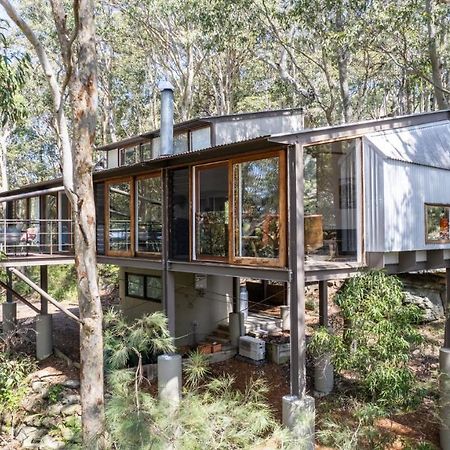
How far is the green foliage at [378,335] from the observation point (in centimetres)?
613

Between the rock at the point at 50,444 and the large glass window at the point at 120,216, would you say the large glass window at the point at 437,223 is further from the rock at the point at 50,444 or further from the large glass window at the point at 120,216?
the rock at the point at 50,444

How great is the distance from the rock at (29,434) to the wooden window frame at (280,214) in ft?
17.7

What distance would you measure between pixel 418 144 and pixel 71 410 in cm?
810

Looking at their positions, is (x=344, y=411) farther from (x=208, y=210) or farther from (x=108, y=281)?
(x=108, y=281)

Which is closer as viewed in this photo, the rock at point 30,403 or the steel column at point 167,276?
the steel column at point 167,276

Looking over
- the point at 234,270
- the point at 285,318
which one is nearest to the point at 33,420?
the point at 234,270

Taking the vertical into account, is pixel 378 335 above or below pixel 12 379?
above

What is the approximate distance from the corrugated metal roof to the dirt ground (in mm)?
4075

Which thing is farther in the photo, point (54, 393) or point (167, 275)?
point (54, 393)

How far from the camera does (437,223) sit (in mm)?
7641

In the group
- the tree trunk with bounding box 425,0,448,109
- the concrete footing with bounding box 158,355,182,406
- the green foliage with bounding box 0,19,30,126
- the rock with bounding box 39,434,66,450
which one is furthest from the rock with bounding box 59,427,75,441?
the tree trunk with bounding box 425,0,448,109

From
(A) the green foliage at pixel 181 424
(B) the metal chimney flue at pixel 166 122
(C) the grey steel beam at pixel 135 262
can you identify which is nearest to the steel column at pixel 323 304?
(C) the grey steel beam at pixel 135 262

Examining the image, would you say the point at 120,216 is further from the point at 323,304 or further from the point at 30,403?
the point at 323,304

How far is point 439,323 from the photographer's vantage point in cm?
1277
